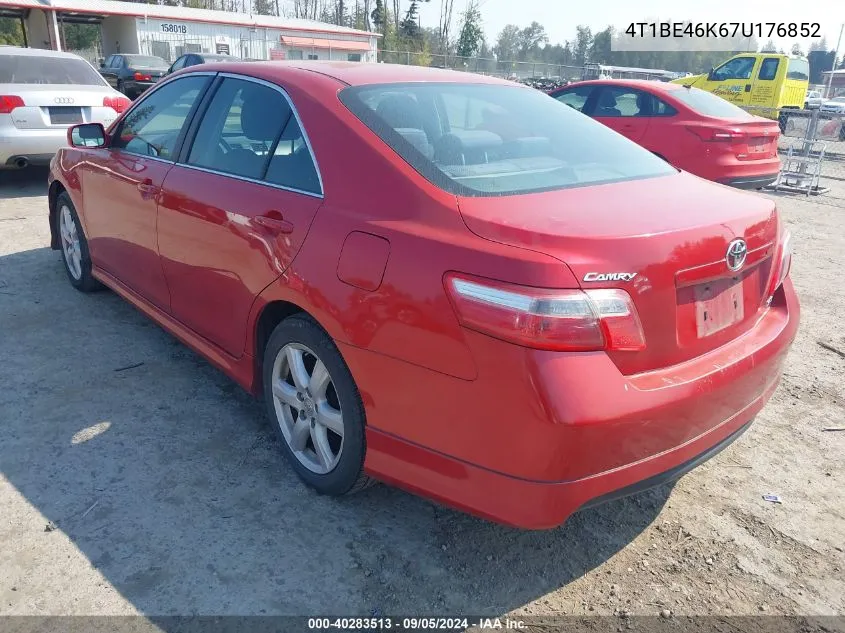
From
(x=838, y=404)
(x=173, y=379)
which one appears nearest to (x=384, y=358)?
(x=173, y=379)

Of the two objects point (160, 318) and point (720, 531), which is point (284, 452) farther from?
point (720, 531)

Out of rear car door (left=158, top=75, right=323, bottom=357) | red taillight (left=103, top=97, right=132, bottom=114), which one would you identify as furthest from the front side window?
rear car door (left=158, top=75, right=323, bottom=357)

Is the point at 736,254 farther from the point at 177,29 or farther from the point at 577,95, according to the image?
the point at 177,29

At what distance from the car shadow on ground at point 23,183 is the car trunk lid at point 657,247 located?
8145mm

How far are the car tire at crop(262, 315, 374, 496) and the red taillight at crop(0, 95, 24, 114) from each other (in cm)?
687

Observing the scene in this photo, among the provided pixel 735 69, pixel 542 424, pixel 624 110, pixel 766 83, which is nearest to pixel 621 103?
pixel 624 110

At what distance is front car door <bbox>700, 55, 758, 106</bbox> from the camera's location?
57.8 ft

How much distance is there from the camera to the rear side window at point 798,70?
18016 mm

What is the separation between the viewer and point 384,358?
2303mm

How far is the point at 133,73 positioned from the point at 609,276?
24199 mm

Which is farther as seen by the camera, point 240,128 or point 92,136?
point 92,136

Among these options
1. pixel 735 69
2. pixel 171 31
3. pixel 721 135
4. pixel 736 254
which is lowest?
pixel 721 135

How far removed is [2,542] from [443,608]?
1.65 meters

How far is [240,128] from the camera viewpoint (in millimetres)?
3240
